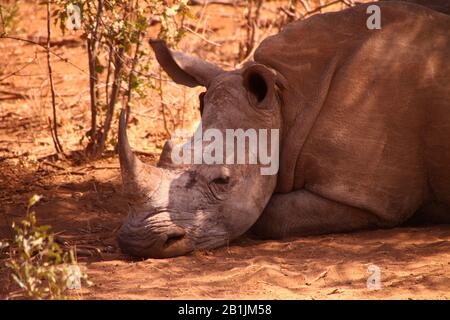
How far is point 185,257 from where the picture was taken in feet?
20.9

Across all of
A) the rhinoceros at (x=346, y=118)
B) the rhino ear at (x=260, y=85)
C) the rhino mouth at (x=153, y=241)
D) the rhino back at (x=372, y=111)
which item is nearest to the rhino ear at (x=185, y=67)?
the rhinoceros at (x=346, y=118)

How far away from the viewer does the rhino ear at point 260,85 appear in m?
6.79

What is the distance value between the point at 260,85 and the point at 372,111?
2.74 feet

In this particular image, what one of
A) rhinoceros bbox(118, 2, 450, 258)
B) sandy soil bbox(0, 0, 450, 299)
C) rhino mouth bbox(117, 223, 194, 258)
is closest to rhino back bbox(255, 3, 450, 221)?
rhinoceros bbox(118, 2, 450, 258)

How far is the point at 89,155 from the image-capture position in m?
9.16

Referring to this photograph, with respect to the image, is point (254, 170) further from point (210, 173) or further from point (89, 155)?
point (89, 155)

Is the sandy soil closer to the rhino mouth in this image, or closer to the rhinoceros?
the rhino mouth

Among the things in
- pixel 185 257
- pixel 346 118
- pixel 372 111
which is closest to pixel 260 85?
pixel 346 118

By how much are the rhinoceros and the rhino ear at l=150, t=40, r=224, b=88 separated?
151mm

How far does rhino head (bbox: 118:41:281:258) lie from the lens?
6223 millimetres

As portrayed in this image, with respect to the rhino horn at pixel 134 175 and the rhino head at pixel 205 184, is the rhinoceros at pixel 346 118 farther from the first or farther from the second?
the rhino horn at pixel 134 175

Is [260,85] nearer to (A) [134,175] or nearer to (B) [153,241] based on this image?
(A) [134,175]

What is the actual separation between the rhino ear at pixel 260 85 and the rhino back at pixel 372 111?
19cm
